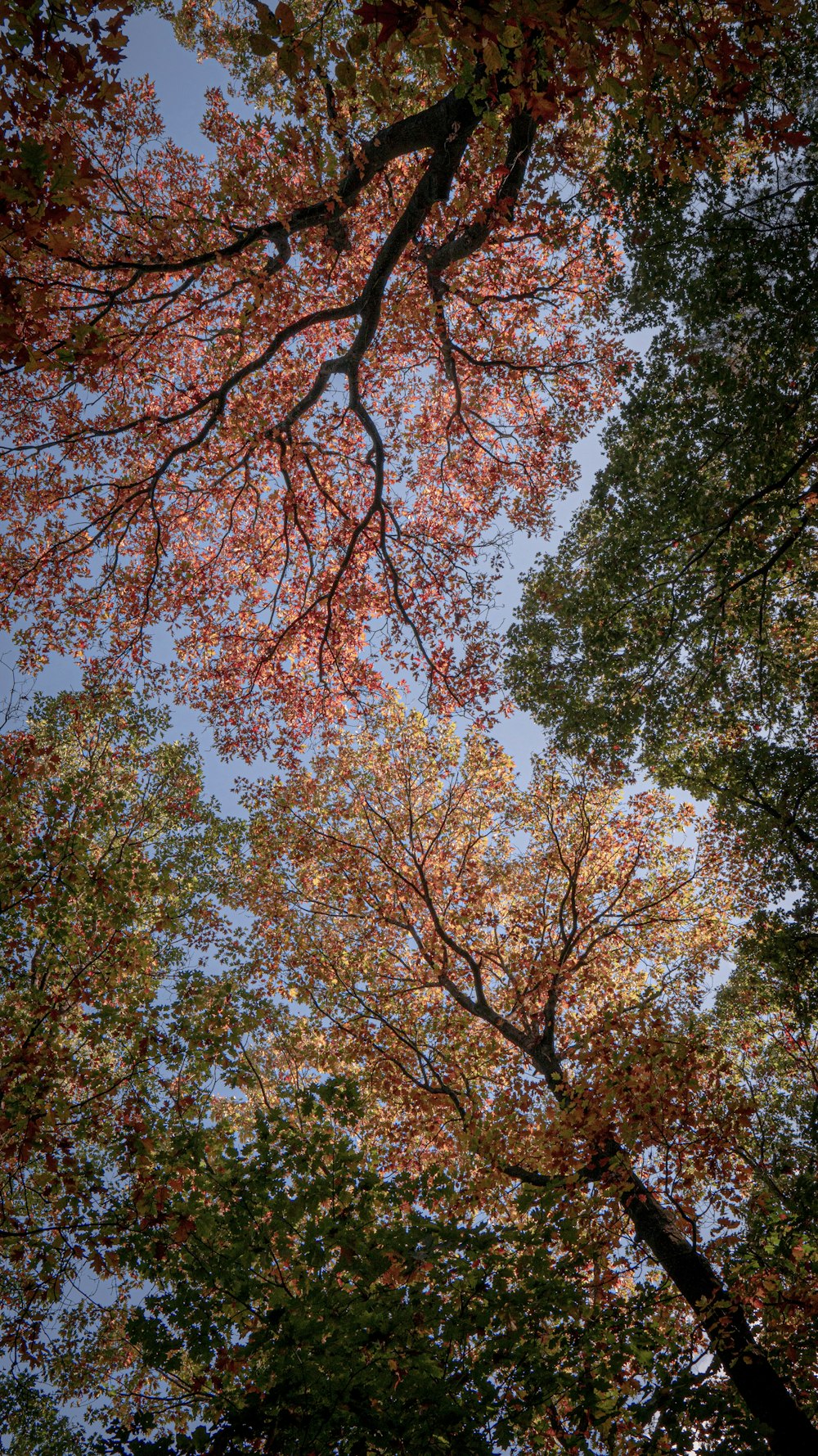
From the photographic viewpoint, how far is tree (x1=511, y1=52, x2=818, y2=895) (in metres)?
7.59

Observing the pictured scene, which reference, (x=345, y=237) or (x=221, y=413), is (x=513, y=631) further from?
(x=345, y=237)

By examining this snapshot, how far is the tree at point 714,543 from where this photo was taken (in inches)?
299

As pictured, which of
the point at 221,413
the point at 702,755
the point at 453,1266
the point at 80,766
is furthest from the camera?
the point at 80,766

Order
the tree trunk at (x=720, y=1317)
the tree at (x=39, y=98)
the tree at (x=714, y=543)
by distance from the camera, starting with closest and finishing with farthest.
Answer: the tree at (x=39, y=98)
the tree trunk at (x=720, y=1317)
the tree at (x=714, y=543)

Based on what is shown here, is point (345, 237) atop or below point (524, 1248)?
atop

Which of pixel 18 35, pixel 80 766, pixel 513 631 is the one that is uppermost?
pixel 80 766

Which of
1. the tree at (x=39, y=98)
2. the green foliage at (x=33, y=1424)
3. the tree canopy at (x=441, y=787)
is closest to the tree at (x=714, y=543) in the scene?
the tree canopy at (x=441, y=787)

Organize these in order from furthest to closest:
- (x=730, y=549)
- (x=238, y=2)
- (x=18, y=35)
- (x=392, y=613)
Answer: (x=238, y=2)
(x=392, y=613)
(x=730, y=549)
(x=18, y=35)

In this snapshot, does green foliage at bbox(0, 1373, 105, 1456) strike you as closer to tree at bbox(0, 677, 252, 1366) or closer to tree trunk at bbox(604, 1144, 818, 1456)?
tree at bbox(0, 677, 252, 1366)

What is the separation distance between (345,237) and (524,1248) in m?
12.6

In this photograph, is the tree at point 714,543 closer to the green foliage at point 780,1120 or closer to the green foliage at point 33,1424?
the green foliage at point 780,1120

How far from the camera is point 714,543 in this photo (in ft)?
29.7

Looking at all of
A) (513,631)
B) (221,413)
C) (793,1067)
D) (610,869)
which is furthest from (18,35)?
(793,1067)

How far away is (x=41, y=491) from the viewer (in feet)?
39.0
